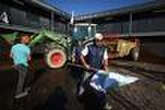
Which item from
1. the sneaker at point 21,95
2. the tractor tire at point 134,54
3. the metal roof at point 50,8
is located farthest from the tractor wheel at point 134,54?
the sneaker at point 21,95

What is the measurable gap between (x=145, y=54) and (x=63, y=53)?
996 cm

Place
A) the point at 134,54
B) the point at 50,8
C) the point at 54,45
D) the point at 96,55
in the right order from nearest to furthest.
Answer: the point at 96,55
the point at 54,45
the point at 134,54
the point at 50,8

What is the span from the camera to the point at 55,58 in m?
10.2

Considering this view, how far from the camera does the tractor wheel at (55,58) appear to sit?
9.94m

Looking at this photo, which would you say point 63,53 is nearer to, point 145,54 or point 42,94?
point 42,94

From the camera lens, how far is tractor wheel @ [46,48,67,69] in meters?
9.94

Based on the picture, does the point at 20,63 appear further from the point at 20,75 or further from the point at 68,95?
the point at 68,95

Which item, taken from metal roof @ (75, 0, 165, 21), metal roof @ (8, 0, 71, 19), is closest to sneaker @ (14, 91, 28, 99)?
metal roof @ (8, 0, 71, 19)

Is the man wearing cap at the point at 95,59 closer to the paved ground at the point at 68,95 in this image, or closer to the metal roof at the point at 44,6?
the paved ground at the point at 68,95

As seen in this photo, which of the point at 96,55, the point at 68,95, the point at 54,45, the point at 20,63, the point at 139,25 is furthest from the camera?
the point at 139,25

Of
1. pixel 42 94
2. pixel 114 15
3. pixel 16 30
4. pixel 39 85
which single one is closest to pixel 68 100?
pixel 42 94

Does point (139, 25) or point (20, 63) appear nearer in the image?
point (20, 63)

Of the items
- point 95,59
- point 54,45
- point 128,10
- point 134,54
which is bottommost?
point 134,54

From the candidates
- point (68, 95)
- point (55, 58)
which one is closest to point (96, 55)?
point (68, 95)
